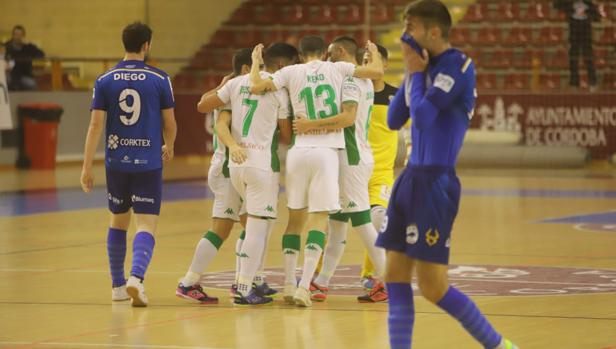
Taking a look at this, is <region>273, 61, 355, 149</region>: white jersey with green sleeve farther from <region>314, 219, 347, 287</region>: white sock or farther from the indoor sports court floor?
the indoor sports court floor

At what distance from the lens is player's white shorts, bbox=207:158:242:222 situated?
9672mm

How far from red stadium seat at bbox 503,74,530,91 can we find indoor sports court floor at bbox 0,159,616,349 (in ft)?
27.6

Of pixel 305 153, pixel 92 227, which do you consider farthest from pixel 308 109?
pixel 92 227

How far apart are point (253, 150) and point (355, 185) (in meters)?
0.81

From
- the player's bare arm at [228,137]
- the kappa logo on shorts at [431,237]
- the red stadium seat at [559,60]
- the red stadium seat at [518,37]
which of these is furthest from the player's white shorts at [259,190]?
the red stadium seat at [518,37]

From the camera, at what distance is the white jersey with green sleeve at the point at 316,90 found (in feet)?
30.3

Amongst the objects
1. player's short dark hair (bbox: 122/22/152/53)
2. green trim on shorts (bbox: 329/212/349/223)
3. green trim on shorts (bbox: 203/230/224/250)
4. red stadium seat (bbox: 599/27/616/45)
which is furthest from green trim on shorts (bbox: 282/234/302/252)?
red stadium seat (bbox: 599/27/616/45)

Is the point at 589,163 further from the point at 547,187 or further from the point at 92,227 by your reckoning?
the point at 92,227

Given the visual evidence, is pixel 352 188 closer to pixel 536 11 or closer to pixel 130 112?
pixel 130 112

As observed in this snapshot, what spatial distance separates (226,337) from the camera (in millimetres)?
7934

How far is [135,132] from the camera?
9.29 metres

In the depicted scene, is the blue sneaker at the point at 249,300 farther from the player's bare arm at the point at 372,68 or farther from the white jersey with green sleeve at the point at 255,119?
the player's bare arm at the point at 372,68

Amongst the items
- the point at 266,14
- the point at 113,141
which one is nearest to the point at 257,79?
the point at 113,141

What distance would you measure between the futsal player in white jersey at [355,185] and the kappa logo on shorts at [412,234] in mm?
2901
